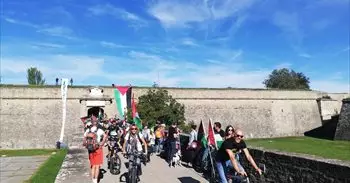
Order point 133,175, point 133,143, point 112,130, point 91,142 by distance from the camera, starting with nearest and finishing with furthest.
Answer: point 91,142
point 133,175
point 133,143
point 112,130

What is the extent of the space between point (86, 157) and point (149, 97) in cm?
2027

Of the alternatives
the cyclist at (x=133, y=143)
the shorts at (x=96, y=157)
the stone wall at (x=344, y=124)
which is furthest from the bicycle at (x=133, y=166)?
the stone wall at (x=344, y=124)

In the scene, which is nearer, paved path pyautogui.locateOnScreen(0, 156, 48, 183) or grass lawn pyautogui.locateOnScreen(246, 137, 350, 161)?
paved path pyautogui.locateOnScreen(0, 156, 48, 183)

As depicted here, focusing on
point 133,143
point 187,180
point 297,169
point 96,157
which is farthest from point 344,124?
point 96,157

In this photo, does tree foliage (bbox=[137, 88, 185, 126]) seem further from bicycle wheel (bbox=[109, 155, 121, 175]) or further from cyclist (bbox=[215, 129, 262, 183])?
cyclist (bbox=[215, 129, 262, 183])

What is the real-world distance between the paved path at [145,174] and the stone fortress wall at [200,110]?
15531 millimetres

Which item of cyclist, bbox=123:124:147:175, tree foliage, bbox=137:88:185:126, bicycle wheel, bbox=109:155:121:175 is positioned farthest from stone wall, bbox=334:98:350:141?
cyclist, bbox=123:124:147:175

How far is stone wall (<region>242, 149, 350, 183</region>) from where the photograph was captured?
662 centimetres

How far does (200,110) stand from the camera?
3972cm

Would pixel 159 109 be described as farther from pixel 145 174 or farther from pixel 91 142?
pixel 91 142

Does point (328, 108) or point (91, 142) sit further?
point (328, 108)

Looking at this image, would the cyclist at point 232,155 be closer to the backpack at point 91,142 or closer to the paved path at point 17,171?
the backpack at point 91,142

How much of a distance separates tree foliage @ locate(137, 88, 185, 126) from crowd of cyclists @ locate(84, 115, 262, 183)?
38.4 feet

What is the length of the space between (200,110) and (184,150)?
24746 mm
